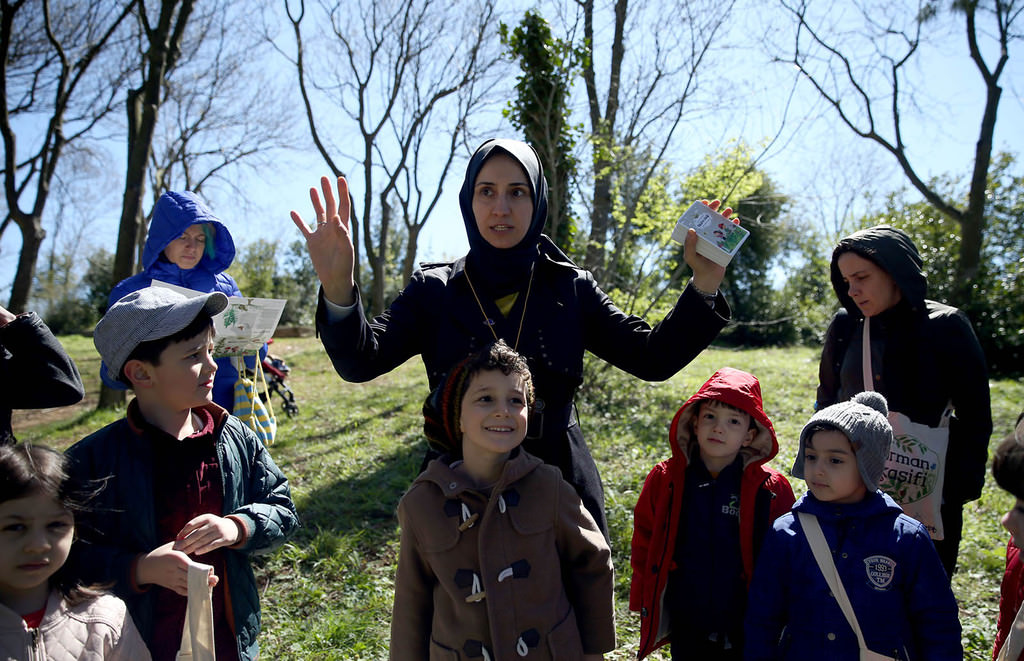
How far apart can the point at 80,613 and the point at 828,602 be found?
2.03 metres

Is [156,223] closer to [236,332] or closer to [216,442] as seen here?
[236,332]

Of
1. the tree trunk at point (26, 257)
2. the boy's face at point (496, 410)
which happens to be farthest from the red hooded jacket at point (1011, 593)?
the tree trunk at point (26, 257)

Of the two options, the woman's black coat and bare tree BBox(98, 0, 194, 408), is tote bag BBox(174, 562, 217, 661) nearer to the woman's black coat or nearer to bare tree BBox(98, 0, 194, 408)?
the woman's black coat

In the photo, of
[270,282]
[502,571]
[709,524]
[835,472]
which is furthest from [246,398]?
[270,282]

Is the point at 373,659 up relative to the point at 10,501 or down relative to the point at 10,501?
down

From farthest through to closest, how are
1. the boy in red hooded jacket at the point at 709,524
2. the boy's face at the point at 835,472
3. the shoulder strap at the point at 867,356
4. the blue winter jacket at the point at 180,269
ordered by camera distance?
the blue winter jacket at the point at 180,269 → the shoulder strap at the point at 867,356 → the boy in red hooded jacket at the point at 709,524 → the boy's face at the point at 835,472

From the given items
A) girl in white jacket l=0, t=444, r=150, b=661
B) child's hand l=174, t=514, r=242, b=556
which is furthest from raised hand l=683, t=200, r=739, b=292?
girl in white jacket l=0, t=444, r=150, b=661

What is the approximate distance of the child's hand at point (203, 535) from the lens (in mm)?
1683

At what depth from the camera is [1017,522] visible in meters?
1.75

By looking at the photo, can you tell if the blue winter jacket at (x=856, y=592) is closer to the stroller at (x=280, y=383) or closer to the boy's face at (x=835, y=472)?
the boy's face at (x=835, y=472)

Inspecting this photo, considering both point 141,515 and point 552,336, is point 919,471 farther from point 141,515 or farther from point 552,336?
point 141,515

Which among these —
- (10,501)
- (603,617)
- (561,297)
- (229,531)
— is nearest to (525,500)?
(603,617)

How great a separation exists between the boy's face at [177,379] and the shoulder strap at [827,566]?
186 centimetres

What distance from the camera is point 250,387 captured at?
358 cm
